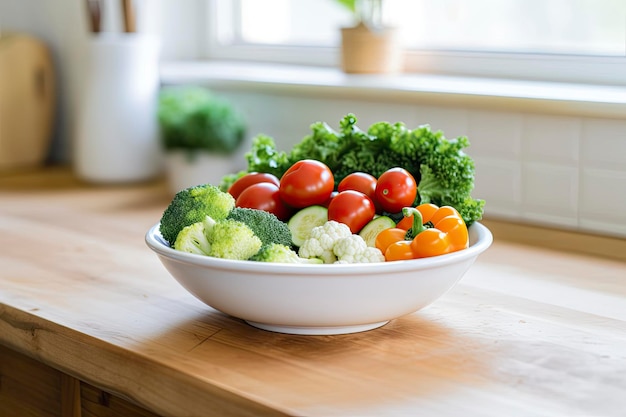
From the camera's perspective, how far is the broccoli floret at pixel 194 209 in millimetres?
1038

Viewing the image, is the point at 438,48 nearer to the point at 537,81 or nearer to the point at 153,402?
the point at 537,81

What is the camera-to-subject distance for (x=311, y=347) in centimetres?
98

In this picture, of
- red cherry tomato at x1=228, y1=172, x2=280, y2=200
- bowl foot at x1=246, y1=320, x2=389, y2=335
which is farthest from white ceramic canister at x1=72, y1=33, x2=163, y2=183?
bowl foot at x1=246, y1=320, x2=389, y2=335

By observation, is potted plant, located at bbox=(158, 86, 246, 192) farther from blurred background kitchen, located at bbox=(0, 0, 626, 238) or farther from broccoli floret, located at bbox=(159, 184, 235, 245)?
broccoli floret, located at bbox=(159, 184, 235, 245)

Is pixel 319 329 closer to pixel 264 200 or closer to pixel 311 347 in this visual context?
pixel 311 347

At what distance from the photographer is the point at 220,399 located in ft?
2.86

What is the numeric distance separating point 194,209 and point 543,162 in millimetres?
719

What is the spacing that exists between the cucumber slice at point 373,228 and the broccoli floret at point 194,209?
0.51ft

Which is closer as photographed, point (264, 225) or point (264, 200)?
point (264, 225)

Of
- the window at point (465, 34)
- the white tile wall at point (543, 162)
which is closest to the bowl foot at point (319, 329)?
the white tile wall at point (543, 162)

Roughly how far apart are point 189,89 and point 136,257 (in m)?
0.66

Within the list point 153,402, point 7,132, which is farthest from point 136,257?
point 7,132

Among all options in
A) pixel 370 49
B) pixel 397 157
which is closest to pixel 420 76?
pixel 370 49

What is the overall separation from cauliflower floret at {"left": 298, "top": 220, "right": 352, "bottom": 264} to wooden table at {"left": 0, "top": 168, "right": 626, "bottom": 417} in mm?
91
